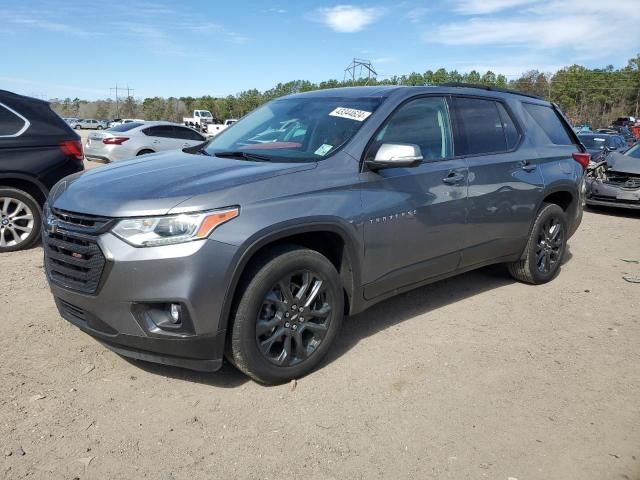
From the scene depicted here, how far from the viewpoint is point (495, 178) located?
462cm

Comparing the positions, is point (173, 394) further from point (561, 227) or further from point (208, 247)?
point (561, 227)

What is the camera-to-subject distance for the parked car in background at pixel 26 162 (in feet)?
19.6

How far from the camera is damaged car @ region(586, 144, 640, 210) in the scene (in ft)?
33.9

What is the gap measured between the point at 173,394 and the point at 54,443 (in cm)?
69

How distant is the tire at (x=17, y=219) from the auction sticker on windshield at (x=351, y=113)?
3958mm

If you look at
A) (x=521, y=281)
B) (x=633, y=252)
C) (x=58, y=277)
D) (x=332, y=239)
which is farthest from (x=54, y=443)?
(x=633, y=252)

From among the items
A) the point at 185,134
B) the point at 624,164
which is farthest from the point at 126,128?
the point at 624,164

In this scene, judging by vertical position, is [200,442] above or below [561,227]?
below

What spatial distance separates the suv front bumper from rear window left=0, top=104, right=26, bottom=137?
382 centimetres

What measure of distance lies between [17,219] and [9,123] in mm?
1060

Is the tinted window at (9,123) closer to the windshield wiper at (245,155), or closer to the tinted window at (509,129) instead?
the windshield wiper at (245,155)

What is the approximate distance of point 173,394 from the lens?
10.7ft

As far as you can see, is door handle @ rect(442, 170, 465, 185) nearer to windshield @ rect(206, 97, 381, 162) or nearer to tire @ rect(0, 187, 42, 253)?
windshield @ rect(206, 97, 381, 162)

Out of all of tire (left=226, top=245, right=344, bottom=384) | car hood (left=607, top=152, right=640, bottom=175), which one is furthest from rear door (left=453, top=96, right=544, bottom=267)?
car hood (left=607, top=152, right=640, bottom=175)
